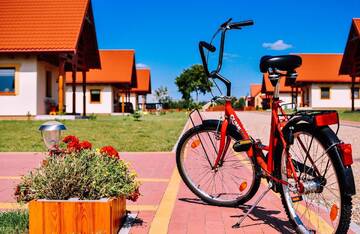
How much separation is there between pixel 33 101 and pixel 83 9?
5713 mm

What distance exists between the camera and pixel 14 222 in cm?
381

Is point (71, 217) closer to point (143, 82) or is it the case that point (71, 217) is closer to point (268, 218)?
point (268, 218)

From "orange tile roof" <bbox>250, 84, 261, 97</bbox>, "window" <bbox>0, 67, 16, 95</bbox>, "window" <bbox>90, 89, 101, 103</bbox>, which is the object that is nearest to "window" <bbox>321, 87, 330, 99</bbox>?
"window" <bbox>90, 89, 101, 103</bbox>

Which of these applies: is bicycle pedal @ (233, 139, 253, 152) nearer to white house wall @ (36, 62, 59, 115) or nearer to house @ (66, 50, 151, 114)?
white house wall @ (36, 62, 59, 115)

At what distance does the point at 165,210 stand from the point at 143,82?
176 feet

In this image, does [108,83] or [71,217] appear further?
[108,83]

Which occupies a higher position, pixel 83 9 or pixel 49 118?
pixel 83 9

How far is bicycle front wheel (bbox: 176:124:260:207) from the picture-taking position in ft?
A: 15.5

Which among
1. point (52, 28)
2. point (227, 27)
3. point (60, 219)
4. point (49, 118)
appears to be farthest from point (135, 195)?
point (52, 28)

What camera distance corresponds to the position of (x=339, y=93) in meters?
46.1

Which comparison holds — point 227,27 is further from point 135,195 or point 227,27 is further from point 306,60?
point 306,60

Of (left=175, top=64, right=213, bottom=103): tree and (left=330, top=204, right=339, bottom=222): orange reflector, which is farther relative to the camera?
(left=175, top=64, right=213, bottom=103): tree

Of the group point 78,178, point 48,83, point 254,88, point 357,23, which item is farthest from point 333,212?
point 254,88

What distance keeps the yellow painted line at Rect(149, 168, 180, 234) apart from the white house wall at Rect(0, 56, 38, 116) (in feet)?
55.5
